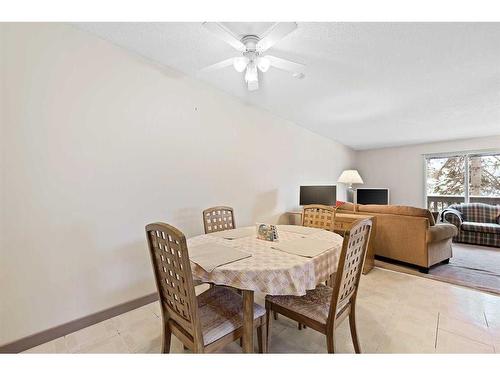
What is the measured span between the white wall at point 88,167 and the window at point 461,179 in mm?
4873

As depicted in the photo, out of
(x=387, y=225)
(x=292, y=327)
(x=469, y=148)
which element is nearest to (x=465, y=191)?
(x=469, y=148)

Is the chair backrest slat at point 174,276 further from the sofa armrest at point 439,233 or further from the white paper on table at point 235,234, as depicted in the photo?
the sofa armrest at point 439,233

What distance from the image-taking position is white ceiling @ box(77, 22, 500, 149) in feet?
5.67

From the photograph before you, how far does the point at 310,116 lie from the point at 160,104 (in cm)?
233

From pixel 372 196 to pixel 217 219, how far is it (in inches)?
172

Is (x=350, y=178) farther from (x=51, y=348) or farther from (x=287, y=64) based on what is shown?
(x=51, y=348)

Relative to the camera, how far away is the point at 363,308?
2.08 m

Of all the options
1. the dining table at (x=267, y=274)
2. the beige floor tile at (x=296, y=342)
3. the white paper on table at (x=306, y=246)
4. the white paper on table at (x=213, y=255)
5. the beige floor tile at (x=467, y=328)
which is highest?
the white paper on table at (x=306, y=246)

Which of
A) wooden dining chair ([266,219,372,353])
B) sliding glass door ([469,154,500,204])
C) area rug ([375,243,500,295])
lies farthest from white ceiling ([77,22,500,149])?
area rug ([375,243,500,295])

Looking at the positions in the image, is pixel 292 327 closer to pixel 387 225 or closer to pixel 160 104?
pixel 387 225

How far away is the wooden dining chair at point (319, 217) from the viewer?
2.41 metres

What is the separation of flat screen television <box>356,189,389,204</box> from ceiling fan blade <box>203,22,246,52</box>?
188 inches

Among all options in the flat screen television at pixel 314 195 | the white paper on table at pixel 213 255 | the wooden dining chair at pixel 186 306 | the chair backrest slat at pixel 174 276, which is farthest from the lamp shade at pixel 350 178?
the chair backrest slat at pixel 174 276

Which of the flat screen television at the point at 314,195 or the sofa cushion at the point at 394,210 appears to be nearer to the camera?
the sofa cushion at the point at 394,210
